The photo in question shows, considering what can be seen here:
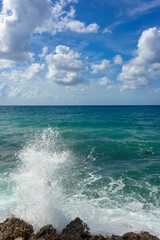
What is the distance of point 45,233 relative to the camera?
20.7ft

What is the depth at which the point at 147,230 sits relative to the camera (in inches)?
271

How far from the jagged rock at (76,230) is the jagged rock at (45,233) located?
437 mm

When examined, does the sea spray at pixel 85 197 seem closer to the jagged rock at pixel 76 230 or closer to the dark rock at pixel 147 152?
the jagged rock at pixel 76 230

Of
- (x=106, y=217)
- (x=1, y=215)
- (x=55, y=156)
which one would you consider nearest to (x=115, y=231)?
(x=106, y=217)

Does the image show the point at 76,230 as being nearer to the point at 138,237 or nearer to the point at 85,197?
the point at 138,237

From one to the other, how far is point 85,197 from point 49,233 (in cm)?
361

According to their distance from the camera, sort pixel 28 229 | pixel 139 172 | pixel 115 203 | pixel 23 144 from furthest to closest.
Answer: pixel 23 144 → pixel 139 172 → pixel 115 203 → pixel 28 229

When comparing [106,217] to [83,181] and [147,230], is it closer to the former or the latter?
[147,230]

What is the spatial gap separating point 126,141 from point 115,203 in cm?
1421

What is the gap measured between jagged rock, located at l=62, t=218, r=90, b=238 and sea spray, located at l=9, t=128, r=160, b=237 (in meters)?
0.35

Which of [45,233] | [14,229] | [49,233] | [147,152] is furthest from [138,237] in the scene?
[147,152]

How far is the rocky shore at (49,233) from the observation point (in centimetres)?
611

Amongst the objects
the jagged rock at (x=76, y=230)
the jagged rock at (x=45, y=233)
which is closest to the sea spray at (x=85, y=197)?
the jagged rock at (x=76, y=230)

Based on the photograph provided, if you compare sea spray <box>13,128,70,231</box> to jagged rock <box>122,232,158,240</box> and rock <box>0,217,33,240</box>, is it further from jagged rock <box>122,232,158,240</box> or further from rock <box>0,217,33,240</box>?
jagged rock <box>122,232,158,240</box>
